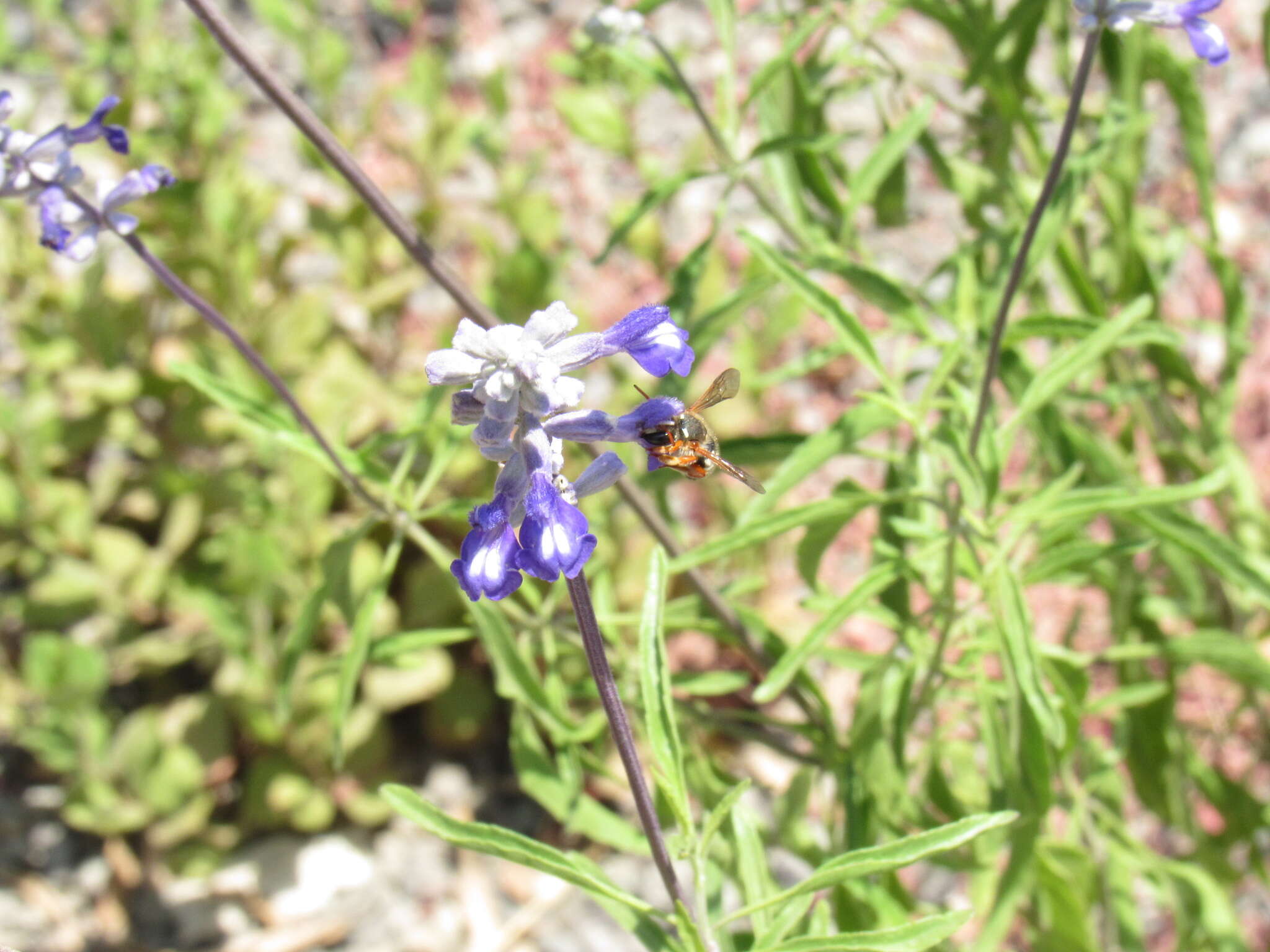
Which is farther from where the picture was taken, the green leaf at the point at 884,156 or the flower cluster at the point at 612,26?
A: the green leaf at the point at 884,156

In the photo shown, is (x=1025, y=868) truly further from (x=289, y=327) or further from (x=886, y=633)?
(x=289, y=327)

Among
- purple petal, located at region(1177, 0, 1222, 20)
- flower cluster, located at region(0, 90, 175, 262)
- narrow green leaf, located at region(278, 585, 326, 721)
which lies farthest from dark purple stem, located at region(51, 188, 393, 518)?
purple petal, located at region(1177, 0, 1222, 20)

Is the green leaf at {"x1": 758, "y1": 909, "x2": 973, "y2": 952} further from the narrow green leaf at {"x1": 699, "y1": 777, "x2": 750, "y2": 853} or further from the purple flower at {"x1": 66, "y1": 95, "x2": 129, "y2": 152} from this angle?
the purple flower at {"x1": 66, "y1": 95, "x2": 129, "y2": 152}

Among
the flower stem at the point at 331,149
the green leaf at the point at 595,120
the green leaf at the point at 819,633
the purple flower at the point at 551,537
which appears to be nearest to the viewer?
the purple flower at the point at 551,537

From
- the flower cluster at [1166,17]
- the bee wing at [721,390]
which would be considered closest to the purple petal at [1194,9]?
the flower cluster at [1166,17]

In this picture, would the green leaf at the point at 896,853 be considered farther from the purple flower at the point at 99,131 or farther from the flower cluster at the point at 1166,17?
the purple flower at the point at 99,131

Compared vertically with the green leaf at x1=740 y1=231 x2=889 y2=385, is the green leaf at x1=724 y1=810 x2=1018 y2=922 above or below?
below

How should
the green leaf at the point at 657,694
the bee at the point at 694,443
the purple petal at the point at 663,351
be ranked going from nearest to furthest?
the purple petal at the point at 663,351 < the bee at the point at 694,443 < the green leaf at the point at 657,694
